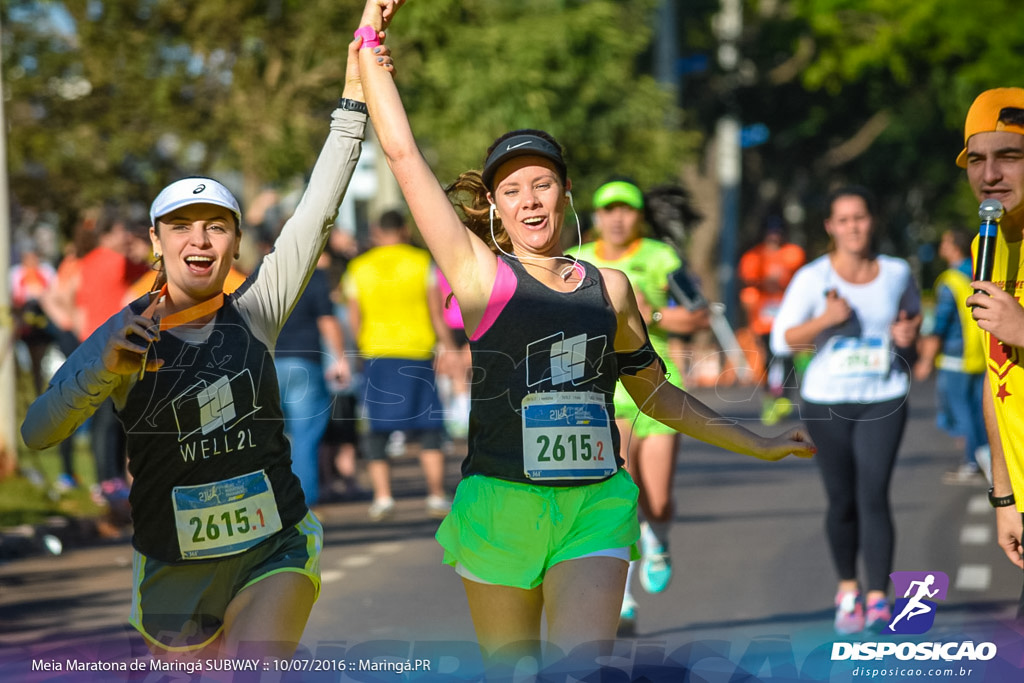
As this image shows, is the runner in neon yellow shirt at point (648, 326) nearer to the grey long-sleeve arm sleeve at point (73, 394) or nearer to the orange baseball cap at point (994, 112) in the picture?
the orange baseball cap at point (994, 112)

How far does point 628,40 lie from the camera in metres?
22.3

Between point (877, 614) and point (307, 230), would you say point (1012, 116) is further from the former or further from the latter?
point (877, 614)

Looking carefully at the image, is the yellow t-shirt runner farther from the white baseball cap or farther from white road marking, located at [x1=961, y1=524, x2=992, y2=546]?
the white baseball cap

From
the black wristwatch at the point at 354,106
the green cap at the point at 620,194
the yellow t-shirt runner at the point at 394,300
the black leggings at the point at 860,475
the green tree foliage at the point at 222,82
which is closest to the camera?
the black wristwatch at the point at 354,106

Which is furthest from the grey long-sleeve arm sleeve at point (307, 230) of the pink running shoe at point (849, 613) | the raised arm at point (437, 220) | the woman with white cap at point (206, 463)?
the pink running shoe at point (849, 613)

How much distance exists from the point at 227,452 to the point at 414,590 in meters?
4.59

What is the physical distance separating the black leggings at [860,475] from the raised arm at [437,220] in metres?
3.45

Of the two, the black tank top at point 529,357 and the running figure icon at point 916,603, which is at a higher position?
the black tank top at point 529,357

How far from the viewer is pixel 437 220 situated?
4.30 meters

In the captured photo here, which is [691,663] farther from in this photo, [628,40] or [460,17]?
[628,40]

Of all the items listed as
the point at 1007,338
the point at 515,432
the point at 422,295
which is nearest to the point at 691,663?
the point at 515,432

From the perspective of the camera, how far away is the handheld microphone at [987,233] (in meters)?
4.29

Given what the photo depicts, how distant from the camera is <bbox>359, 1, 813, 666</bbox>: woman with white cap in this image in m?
4.25

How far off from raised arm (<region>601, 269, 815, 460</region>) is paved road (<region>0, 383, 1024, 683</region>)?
→ 0.54 m
